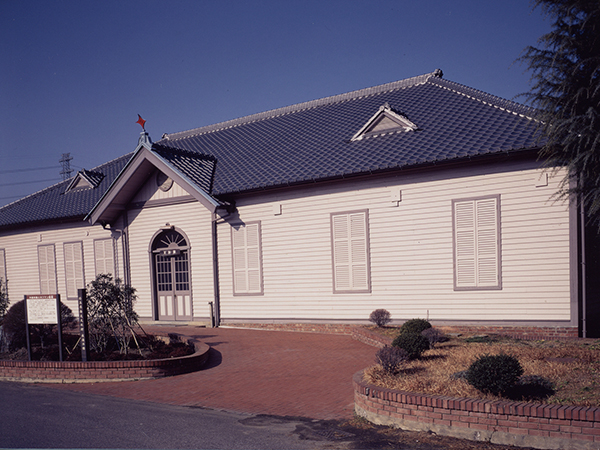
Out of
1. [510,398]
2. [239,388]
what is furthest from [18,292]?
[510,398]

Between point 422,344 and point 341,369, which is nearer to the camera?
point 422,344

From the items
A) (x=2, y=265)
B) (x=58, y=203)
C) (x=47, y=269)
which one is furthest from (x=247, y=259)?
(x=2, y=265)

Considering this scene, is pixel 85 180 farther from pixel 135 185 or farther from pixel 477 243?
pixel 477 243

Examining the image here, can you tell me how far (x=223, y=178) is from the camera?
56.3 ft

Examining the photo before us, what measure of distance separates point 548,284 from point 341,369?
17.8ft

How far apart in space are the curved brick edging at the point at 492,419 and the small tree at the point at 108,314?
6.66 m

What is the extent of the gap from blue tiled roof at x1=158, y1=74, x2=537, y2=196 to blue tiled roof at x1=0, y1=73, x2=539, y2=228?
30mm

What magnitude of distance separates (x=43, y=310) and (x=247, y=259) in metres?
6.58

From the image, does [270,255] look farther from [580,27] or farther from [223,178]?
[580,27]

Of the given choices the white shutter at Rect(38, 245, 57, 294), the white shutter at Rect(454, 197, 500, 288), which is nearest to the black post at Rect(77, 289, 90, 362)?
the white shutter at Rect(454, 197, 500, 288)

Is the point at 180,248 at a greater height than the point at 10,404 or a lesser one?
greater

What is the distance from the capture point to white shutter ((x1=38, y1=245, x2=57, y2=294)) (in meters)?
21.0

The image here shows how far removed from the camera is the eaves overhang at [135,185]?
1576 cm

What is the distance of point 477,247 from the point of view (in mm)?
12688
